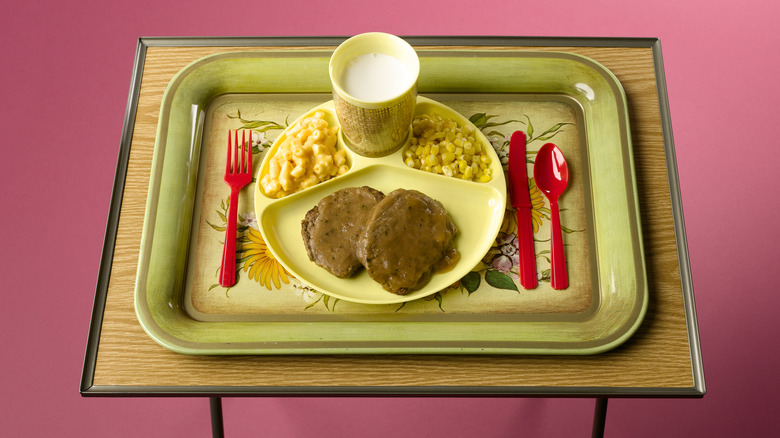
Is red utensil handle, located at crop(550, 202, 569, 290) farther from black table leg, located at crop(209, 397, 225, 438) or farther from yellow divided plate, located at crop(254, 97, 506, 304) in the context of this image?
black table leg, located at crop(209, 397, 225, 438)

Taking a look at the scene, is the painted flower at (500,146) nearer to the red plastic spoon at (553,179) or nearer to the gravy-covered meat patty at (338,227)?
the red plastic spoon at (553,179)

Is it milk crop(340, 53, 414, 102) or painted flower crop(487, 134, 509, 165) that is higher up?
milk crop(340, 53, 414, 102)

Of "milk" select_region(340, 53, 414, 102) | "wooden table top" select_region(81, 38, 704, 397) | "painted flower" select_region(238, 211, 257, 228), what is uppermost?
"milk" select_region(340, 53, 414, 102)

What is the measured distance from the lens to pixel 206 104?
5.94 ft

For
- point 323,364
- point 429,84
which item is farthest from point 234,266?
point 429,84

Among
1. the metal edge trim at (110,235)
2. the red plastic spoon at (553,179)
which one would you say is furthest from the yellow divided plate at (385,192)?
the metal edge trim at (110,235)

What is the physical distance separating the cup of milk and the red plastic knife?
30 centimetres

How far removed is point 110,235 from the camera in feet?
5.30

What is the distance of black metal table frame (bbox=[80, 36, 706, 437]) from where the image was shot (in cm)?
145

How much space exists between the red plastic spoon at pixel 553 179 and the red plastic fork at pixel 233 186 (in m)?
0.75

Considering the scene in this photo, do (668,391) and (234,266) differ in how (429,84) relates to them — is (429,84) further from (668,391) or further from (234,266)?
(668,391)

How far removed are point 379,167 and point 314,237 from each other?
0.26 metres

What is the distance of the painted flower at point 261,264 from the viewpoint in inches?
62.9

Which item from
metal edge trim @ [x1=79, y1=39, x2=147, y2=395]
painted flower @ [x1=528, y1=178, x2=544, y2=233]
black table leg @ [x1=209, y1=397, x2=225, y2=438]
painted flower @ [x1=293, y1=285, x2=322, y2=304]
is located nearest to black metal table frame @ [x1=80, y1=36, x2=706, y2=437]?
metal edge trim @ [x1=79, y1=39, x2=147, y2=395]
